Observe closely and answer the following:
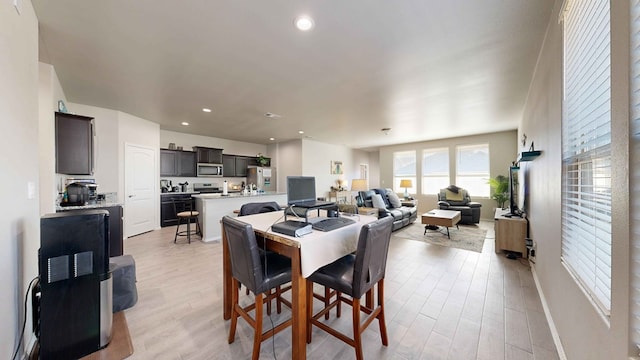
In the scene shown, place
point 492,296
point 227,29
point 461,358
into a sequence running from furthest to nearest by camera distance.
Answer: point 492,296, point 227,29, point 461,358

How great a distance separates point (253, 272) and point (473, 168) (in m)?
7.66

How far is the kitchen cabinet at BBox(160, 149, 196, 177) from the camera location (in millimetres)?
5982

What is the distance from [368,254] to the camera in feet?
4.94

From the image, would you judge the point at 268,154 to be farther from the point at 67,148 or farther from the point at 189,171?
the point at 67,148

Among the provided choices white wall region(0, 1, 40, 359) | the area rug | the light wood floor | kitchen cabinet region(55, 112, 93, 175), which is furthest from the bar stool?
the area rug

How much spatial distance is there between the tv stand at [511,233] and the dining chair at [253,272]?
143 inches

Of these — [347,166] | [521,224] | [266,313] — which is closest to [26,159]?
[266,313]

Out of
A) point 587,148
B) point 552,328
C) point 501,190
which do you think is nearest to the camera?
point 587,148

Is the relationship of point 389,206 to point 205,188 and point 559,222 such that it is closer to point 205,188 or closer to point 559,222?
point 559,222

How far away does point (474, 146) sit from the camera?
698 centimetres

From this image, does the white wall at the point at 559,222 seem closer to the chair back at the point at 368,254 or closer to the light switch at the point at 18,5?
the chair back at the point at 368,254

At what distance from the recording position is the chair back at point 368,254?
1484 millimetres

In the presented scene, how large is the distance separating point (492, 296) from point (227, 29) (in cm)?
378

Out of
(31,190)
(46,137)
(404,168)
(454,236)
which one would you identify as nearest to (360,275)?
(31,190)
